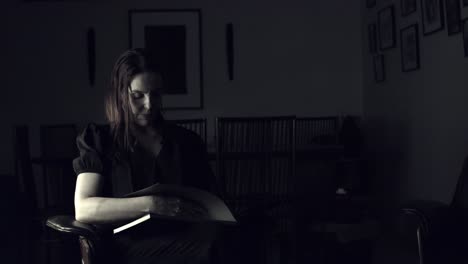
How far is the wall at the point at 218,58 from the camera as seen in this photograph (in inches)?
191

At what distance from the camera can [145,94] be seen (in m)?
1.85

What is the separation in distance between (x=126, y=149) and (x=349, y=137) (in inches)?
106

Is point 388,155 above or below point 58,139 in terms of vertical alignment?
below

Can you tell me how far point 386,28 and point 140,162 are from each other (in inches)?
120

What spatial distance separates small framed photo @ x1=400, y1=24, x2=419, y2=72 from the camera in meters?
3.87

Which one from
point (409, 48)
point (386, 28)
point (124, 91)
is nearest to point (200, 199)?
point (124, 91)

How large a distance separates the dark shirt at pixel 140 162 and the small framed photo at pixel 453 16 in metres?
2.02

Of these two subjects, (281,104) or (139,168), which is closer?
(139,168)

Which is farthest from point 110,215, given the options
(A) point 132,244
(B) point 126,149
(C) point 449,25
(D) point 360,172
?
(D) point 360,172

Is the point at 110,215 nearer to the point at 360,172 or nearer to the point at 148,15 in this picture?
the point at 360,172

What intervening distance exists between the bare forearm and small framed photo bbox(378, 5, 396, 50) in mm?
3092

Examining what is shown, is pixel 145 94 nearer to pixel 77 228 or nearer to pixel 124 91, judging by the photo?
pixel 124 91

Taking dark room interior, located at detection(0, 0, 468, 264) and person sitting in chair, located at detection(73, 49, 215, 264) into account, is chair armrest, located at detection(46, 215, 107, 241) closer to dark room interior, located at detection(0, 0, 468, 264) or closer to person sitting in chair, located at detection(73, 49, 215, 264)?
person sitting in chair, located at detection(73, 49, 215, 264)

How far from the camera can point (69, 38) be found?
490 centimetres
